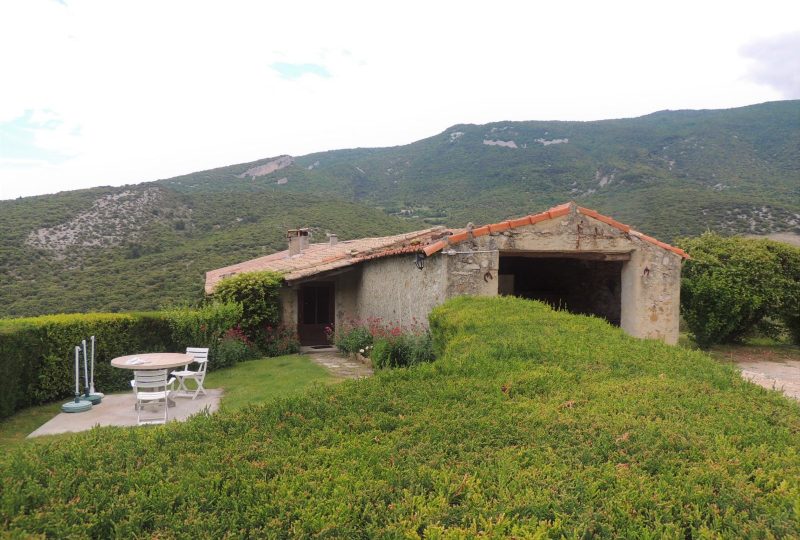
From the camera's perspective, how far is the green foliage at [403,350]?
9.73m

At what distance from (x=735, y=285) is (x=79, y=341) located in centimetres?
1466

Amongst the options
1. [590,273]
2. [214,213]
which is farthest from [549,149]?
[590,273]

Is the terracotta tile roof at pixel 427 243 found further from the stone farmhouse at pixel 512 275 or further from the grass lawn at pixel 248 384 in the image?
the grass lawn at pixel 248 384

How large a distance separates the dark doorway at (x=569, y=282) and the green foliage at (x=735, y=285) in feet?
5.68

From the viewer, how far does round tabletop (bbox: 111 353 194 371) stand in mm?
8734

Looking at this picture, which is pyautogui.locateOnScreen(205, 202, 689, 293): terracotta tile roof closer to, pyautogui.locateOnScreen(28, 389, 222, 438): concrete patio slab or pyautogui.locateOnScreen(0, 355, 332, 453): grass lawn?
pyautogui.locateOnScreen(0, 355, 332, 453): grass lawn

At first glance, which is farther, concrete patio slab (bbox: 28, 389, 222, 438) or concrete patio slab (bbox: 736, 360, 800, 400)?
concrete patio slab (bbox: 736, 360, 800, 400)

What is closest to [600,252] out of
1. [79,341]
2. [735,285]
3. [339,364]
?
[735,285]

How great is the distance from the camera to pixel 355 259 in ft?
46.0

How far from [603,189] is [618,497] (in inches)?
1636

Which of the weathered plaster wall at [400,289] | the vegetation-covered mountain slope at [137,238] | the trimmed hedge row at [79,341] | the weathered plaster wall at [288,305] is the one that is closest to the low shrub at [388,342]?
the weathered plaster wall at [400,289]

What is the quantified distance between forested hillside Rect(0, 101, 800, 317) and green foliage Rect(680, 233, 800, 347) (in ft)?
48.6

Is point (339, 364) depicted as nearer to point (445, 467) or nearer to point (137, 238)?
point (445, 467)

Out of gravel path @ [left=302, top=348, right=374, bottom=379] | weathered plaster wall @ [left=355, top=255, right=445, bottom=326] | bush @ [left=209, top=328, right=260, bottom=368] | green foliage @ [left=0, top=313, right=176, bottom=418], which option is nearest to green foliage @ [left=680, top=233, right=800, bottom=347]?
weathered plaster wall @ [left=355, top=255, right=445, bottom=326]
